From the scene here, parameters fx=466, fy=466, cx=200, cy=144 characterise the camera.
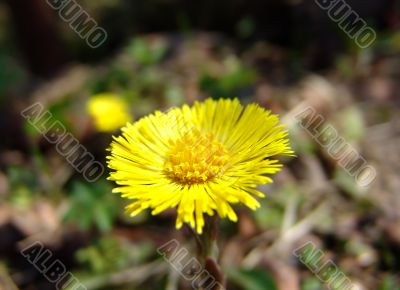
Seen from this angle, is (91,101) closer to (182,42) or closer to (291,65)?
(182,42)

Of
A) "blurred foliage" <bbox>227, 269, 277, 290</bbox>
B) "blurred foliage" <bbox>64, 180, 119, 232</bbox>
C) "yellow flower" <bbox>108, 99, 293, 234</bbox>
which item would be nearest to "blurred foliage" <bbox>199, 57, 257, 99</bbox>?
"blurred foliage" <bbox>64, 180, 119, 232</bbox>

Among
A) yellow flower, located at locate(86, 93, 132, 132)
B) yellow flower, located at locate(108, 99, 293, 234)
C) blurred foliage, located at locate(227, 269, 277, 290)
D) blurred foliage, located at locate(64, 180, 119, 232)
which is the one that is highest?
yellow flower, located at locate(86, 93, 132, 132)

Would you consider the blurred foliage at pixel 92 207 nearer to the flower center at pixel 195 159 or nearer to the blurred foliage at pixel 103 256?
the blurred foliage at pixel 103 256

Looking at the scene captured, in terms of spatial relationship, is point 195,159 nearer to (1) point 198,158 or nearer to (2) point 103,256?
(1) point 198,158

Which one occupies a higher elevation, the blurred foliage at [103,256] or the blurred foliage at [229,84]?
the blurred foliage at [229,84]

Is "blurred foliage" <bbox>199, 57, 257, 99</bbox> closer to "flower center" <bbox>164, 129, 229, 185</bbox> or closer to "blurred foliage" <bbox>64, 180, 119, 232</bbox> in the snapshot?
"blurred foliage" <bbox>64, 180, 119, 232</bbox>

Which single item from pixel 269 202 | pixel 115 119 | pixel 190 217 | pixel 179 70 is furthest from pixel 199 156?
pixel 179 70

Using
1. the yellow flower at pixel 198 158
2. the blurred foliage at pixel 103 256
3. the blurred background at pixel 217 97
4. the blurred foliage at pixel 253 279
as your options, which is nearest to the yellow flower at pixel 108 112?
the blurred background at pixel 217 97

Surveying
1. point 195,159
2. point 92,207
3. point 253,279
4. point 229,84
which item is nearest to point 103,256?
point 92,207
